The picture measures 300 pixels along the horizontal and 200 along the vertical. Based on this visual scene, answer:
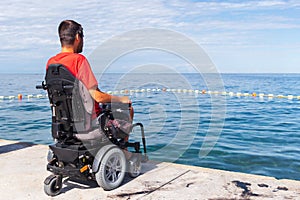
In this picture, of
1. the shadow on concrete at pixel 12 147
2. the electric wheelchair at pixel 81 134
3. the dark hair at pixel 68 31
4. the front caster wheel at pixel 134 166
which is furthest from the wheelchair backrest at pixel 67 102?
the shadow on concrete at pixel 12 147

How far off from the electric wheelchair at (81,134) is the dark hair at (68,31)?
36 cm

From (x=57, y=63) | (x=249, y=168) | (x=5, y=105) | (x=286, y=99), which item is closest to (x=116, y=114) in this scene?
(x=57, y=63)

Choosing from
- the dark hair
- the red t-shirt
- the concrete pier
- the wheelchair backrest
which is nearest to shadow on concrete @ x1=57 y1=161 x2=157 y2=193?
the concrete pier

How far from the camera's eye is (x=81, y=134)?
3.62 m

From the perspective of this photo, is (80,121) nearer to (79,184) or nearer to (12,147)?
(79,184)

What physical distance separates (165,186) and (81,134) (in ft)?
4.03

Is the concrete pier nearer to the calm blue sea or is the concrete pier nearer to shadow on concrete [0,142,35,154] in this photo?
shadow on concrete [0,142,35,154]

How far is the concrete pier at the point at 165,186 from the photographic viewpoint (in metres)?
3.75

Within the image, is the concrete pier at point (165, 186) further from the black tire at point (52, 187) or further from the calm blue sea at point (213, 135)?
the calm blue sea at point (213, 135)

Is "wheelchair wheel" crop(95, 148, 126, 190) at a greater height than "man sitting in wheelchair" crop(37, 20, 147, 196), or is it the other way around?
"man sitting in wheelchair" crop(37, 20, 147, 196)

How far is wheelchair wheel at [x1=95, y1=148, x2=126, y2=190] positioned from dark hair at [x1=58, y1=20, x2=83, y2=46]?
4.36ft

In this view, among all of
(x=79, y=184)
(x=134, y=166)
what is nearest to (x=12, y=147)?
(x=79, y=184)

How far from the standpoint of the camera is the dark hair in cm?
362

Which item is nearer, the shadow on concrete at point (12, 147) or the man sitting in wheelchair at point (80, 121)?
the man sitting in wheelchair at point (80, 121)
